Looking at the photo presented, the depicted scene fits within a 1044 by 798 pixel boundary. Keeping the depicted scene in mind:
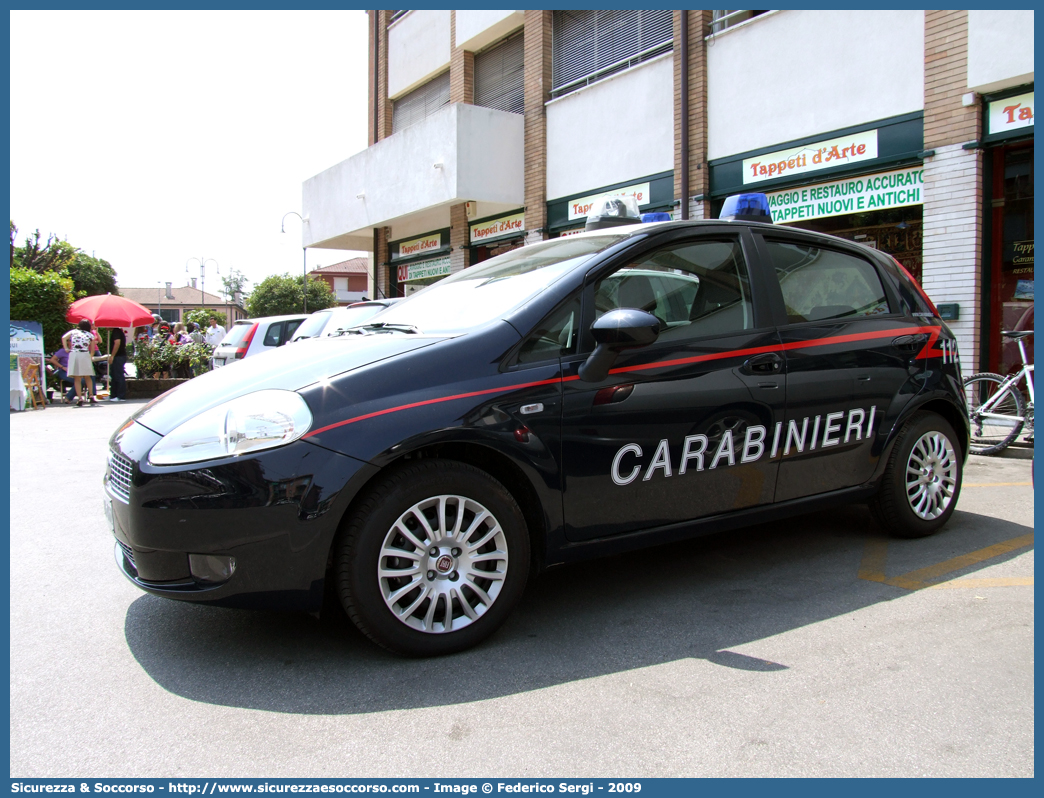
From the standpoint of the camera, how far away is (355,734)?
2.39m

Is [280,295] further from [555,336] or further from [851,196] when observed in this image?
[555,336]

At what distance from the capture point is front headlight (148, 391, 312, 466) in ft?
8.93

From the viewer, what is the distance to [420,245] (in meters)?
18.6

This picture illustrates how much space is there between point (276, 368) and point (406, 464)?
724mm

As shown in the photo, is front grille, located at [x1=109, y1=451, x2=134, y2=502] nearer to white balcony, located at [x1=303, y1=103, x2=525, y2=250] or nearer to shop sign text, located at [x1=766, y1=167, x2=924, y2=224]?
shop sign text, located at [x1=766, y1=167, x2=924, y2=224]

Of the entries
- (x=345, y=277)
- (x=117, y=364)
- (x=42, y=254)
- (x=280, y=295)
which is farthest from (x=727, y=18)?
(x=345, y=277)

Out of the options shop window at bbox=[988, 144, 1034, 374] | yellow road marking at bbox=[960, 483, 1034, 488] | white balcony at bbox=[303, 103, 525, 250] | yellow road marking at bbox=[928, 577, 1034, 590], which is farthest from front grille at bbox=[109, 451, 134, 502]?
white balcony at bbox=[303, 103, 525, 250]

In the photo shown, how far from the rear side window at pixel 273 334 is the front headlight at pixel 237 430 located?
10.1 meters

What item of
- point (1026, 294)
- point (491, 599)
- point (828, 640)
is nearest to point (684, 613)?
point (828, 640)

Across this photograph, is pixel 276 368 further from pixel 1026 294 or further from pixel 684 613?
pixel 1026 294

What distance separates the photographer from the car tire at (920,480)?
421cm

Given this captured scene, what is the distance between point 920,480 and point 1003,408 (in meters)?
4.15

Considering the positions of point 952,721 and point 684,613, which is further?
point 684,613

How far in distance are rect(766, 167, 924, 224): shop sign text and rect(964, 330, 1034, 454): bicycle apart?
7.53ft
